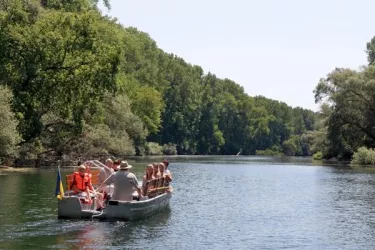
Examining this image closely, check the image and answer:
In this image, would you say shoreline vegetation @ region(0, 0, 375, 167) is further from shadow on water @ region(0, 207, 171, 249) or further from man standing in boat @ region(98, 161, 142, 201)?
shadow on water @ region(0, 207, 171, 249)

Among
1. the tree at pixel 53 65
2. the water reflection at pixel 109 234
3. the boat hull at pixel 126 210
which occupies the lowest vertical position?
the water reflection at pixel 109 234

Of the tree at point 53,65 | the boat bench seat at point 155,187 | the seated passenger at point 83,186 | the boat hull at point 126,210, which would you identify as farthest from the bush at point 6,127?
the boat hull at point 126,210

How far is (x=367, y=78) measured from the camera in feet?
250

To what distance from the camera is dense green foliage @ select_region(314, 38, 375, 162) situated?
75875 millimetres

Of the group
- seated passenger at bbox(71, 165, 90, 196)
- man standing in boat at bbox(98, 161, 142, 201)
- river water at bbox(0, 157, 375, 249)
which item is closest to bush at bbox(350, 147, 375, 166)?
river water at bbox(0, 157, 375, 249)

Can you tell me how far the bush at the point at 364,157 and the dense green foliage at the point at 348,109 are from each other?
5.56 metres

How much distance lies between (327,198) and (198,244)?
15914mm

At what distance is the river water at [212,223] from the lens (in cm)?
1897

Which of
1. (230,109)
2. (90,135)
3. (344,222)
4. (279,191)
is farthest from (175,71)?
(344,222)

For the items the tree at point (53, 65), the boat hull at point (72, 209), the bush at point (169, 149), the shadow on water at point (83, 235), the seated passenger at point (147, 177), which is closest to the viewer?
the shadow on water at point (83, 235)

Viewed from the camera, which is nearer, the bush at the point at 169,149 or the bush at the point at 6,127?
the bush at the point at 6,127

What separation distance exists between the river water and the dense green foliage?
4087 centimetres

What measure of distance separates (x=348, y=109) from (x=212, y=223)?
5670 centimetres

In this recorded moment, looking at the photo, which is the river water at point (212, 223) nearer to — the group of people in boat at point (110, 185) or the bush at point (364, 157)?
the group of people in boat at point (110, 185)
